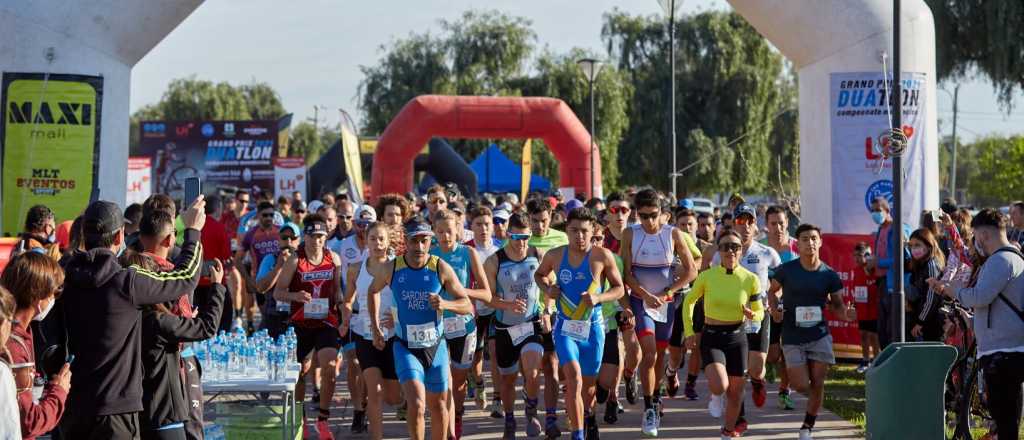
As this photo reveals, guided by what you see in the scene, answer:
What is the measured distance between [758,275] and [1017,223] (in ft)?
8.86

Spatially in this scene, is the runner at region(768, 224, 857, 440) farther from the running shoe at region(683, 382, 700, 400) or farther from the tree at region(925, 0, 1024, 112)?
the tree at region(925, 0, 1024, 112)

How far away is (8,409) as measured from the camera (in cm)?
398

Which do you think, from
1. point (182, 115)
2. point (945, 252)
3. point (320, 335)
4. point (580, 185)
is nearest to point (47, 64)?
point (320, 335)

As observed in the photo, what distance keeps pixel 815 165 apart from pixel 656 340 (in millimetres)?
3906

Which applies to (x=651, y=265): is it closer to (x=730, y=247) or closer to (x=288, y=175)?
(x=730, y=247)

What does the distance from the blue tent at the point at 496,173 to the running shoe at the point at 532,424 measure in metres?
27.6

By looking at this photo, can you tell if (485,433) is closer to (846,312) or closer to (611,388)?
(611,388)

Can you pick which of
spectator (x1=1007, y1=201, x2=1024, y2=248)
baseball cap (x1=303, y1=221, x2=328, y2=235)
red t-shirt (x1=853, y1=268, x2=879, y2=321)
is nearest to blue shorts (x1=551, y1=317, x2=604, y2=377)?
baseball cap (x1=303, y1=221, x2=328, y2=235)

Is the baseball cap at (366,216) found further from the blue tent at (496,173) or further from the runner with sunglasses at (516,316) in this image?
the blue tent at (496,173)

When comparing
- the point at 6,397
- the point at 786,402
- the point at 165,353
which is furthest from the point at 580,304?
the point at 6,397

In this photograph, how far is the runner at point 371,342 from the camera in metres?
8.01

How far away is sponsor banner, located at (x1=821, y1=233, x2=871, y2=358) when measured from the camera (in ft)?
41.1

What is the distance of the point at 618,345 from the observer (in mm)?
9086

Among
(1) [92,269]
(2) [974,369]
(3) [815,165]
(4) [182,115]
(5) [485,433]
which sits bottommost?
(5) [485,433]
